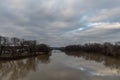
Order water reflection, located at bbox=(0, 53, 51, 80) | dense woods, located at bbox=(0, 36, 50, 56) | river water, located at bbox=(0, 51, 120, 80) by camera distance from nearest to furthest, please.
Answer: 1. river water, located at bbox=(0, 51, 120, 80)
2. water reflection, located at bbox=(0, 53, 51, 80)
3. dense woods, located at bbox=(0, 36, 50, 56)

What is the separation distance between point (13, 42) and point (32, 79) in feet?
134

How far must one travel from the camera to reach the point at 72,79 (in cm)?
1631

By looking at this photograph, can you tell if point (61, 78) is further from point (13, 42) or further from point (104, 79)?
point (13, 42)

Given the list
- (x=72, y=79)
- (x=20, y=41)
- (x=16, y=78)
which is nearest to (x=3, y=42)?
(x=20, y=41)

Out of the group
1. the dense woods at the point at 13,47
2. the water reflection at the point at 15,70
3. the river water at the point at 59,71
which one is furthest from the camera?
the dense woods at the point at 13,47

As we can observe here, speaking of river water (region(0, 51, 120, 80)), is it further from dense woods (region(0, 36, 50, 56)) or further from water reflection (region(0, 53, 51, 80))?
dense woods (region(0, 36, 50, 56))

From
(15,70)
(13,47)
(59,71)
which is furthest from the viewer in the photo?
(13,47)

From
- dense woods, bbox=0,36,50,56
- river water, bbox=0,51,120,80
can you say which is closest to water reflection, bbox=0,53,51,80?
river water, bbox=0,51,120,80

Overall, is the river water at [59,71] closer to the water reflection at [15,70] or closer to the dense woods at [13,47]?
the water reflection at [15,70]

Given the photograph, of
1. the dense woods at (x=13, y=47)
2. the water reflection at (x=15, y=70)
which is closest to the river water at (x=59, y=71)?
the water reflection at (x=15, y=70)

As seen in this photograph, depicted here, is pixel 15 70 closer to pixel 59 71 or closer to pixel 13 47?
pixel 59 71

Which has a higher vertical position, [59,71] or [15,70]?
[15,70]

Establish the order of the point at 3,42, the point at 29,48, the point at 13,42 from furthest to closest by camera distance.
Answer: the point at 29,48 < the point at 13,42 < the point at 3,42

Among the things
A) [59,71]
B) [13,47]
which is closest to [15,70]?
[59,71]
